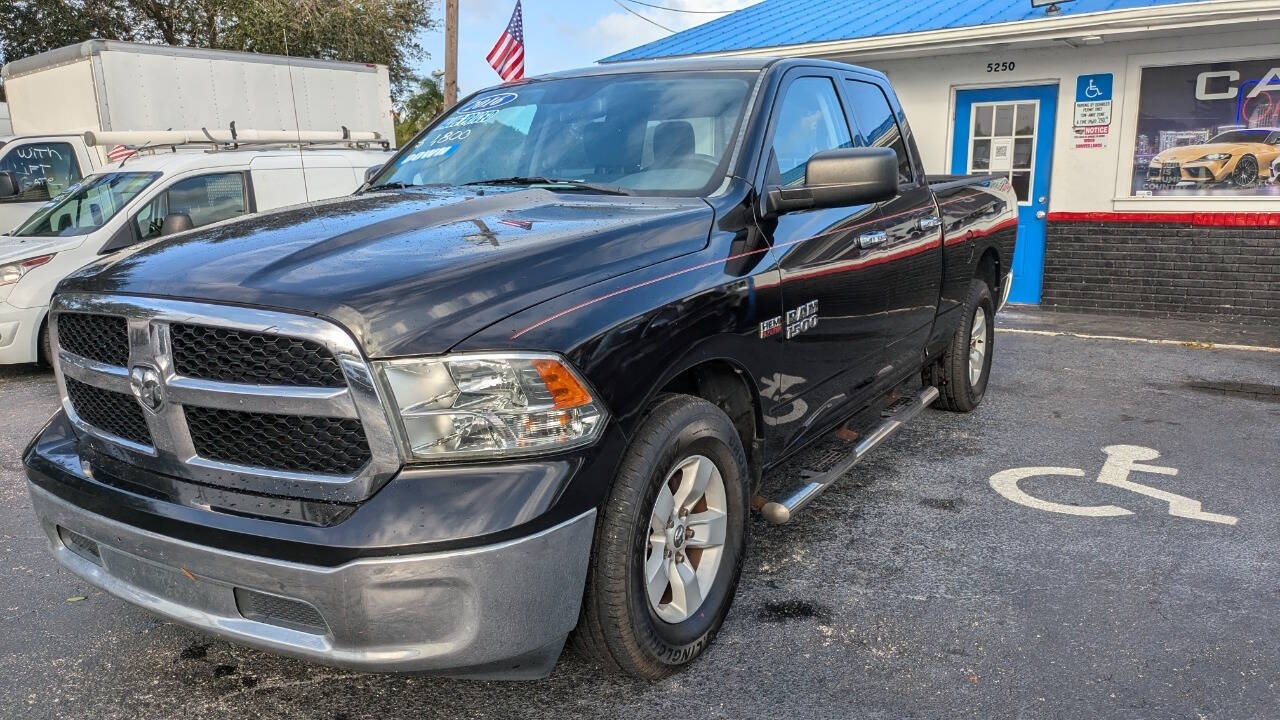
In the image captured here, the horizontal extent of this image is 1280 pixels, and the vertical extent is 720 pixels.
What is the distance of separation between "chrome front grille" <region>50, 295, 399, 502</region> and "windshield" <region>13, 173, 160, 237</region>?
6215 millimetres

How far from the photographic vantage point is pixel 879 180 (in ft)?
10.9

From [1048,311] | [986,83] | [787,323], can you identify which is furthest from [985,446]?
[986,83]

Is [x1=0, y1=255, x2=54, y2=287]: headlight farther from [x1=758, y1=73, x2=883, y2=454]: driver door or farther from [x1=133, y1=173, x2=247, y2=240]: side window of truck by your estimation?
[x1=758, y1=73, x2=883, y2=454]: driver door

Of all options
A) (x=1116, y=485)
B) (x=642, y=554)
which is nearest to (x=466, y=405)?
(x=642, y=554)

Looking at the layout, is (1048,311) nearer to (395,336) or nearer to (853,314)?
(853,314)

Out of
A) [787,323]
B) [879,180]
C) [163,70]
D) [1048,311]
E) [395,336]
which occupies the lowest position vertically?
[1048,311]

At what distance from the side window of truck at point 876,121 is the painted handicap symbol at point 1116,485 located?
1.58m

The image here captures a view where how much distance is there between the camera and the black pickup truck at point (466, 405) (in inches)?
86.7

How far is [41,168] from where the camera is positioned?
436 inches

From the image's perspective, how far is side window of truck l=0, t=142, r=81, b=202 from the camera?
10.9 m

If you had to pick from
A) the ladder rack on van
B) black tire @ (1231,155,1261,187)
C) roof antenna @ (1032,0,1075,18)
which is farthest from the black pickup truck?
black tire @ (1231,155,1261,187)

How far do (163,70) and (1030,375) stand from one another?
1018 cm

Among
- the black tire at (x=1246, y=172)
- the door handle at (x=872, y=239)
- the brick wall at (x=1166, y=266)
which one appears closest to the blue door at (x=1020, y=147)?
the brick wall at (x=1166, y=266)

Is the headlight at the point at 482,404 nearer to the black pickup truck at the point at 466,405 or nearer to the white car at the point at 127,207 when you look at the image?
the black pickup truck at the point at 466,405
